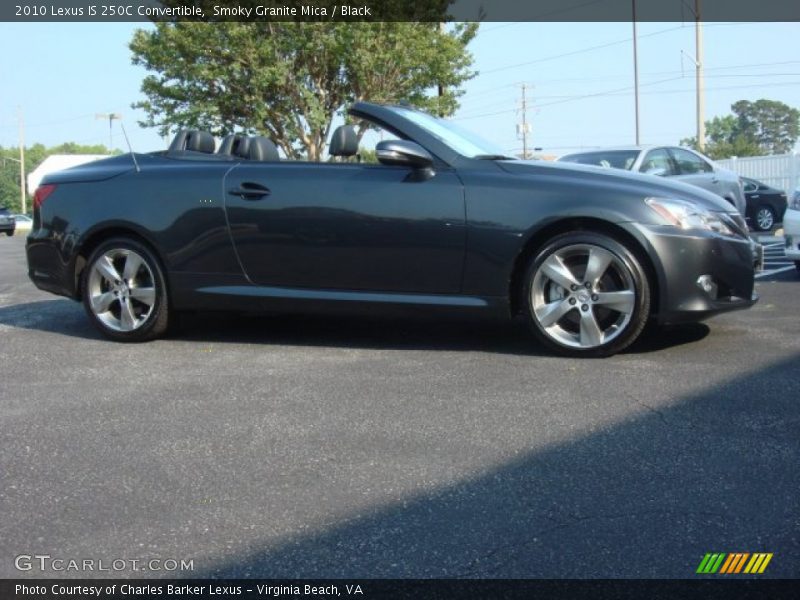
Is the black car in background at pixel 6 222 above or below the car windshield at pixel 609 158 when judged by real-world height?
below

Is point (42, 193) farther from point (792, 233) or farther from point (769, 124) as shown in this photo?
point (769, 124)

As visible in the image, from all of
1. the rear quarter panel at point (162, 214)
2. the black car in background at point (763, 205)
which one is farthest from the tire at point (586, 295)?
the black car in background at point (763, 205)

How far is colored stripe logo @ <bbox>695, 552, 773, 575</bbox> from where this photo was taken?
8.05 feet

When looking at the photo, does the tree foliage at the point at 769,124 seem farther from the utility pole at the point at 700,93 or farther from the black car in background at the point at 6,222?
the black car in background at the point at 6,222

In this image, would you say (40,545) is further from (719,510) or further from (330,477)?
(719,510)

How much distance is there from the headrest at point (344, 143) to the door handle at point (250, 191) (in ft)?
1.66

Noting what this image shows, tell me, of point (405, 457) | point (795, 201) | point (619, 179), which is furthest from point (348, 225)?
point (795, 201)

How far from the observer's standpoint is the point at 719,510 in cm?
285

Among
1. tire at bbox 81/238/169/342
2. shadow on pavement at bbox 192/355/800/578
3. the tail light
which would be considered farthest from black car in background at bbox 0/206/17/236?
shadow on pavement at bbox 192/355/800/578

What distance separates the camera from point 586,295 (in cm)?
519

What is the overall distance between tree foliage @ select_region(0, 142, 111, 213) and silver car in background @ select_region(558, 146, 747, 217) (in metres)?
111

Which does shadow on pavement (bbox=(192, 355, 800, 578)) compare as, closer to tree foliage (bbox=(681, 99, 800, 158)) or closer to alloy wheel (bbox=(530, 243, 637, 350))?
alloy wheel (bbox=(530, 243, 637, 350))

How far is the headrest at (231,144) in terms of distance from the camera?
639 cm

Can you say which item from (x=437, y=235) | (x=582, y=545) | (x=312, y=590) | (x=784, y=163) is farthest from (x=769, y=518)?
(x=784, y=163)
